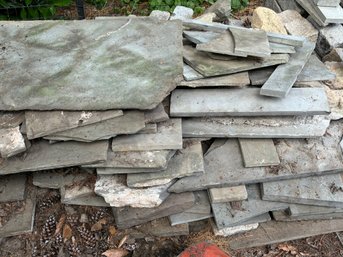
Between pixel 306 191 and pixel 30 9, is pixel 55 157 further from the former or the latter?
pixel 30 9

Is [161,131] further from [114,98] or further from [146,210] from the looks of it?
[146,210]

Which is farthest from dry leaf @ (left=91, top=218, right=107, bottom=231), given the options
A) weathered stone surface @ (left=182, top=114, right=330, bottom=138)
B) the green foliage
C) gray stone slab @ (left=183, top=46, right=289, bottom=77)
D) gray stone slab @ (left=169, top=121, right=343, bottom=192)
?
the green foliage

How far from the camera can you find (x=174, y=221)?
3.34m

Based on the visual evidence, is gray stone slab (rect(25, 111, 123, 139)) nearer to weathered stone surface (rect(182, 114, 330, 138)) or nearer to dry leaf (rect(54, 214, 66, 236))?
weathered stone surface (rect(182, 114, 330, 138))

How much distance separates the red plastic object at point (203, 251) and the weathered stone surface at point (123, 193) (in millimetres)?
444

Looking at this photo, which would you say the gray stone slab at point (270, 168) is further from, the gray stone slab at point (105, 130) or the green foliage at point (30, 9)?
the green foliage at point (30, 9)

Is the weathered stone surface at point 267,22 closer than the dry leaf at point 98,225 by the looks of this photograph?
No

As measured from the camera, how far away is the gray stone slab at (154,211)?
322cm

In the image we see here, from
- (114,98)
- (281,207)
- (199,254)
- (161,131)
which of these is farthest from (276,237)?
(114,98)

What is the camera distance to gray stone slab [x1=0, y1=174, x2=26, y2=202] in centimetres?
333

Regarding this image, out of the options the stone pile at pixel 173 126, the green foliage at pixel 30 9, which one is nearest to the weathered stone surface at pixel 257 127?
the stone pile at pixel 173 126

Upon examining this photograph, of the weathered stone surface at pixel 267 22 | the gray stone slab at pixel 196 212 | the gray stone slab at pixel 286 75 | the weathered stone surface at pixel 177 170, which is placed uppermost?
the gray stone slab at pixel 286 75

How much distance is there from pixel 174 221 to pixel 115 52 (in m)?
1.53

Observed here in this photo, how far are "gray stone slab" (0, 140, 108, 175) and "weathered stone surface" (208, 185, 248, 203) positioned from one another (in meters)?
0.97
